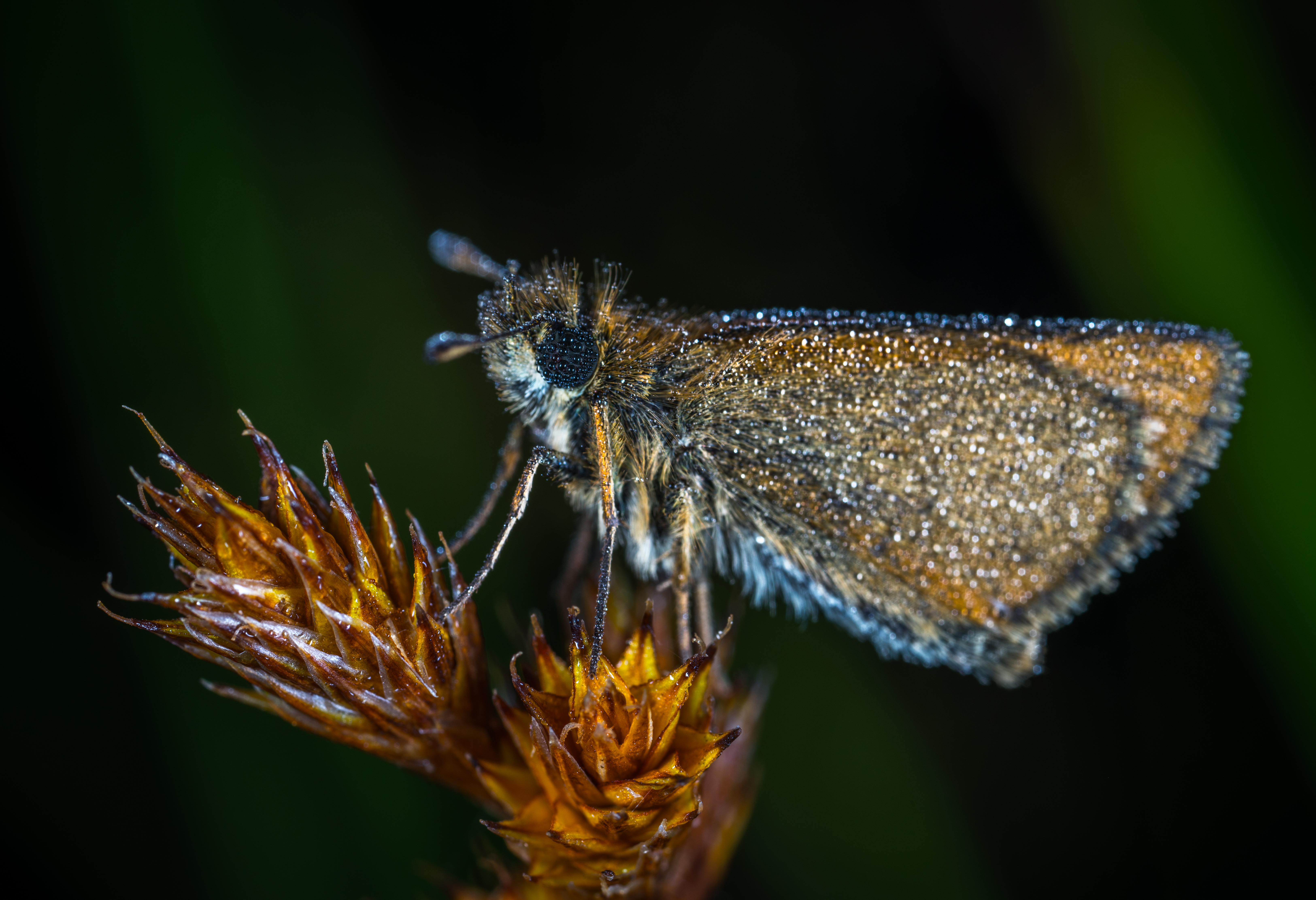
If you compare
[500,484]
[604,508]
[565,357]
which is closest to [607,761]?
[604,508]

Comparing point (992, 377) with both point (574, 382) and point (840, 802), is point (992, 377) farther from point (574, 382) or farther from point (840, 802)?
point (840, 802)

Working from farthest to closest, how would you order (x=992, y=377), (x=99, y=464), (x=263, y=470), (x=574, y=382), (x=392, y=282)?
(x=392, y=282), (x=99, y=464), (x=992, y=377), (x=574, y=382), (x=263, y=470)

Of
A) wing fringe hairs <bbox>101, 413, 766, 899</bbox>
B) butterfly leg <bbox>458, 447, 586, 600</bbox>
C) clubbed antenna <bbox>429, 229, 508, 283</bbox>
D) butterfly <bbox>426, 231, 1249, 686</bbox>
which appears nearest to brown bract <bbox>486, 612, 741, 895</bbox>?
wing fringe hairs <bbox>101, 413, 766, 899</bbox>

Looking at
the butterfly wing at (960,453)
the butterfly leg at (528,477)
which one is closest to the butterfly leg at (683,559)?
the butterfly wing at (960,453)

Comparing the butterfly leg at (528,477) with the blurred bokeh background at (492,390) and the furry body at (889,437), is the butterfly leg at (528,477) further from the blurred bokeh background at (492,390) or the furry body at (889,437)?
the blurred bokeh background at (492,390)

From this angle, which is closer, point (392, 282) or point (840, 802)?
point (840, 802)

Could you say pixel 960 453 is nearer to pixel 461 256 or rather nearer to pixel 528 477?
pixel 528 477

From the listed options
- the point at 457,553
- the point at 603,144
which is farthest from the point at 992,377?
the point at 603,144
